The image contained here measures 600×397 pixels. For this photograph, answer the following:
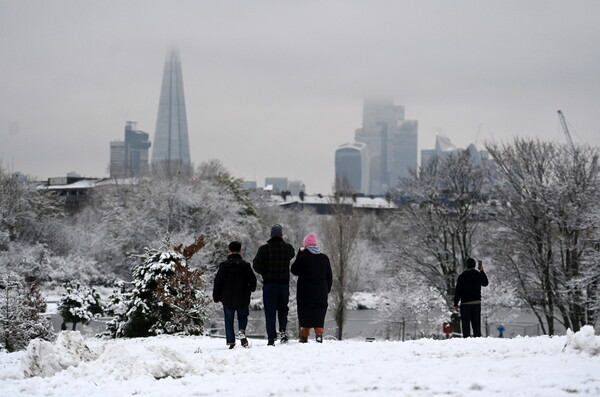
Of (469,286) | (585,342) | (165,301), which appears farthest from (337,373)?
(165,301)

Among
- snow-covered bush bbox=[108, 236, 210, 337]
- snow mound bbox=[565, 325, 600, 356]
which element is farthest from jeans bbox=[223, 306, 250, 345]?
snow-covered bush bbox=[108, 236, 210, 337]

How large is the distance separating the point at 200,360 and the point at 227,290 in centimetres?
279

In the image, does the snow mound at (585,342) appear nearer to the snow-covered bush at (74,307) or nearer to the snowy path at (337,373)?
the snowy path at (337,373)

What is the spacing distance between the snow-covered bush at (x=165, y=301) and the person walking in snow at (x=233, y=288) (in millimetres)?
9465

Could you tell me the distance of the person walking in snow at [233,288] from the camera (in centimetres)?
1381

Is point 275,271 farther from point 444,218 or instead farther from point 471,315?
point 444,218

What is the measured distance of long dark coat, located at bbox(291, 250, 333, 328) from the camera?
46.2 ft

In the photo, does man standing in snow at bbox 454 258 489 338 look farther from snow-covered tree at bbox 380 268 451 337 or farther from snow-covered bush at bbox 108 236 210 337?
snow-covered tree at bbox 380 268 451 337

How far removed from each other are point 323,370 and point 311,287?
13.8 ft

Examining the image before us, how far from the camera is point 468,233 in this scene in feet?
123

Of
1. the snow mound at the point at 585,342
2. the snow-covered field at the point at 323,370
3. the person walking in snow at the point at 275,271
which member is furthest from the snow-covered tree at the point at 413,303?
the snow mound at the point at 585,342

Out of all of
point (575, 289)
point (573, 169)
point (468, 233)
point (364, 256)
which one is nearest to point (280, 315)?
point (575, 289)

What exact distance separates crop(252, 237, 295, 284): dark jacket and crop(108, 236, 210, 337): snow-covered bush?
32.8ft

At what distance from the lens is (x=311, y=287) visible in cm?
1407
